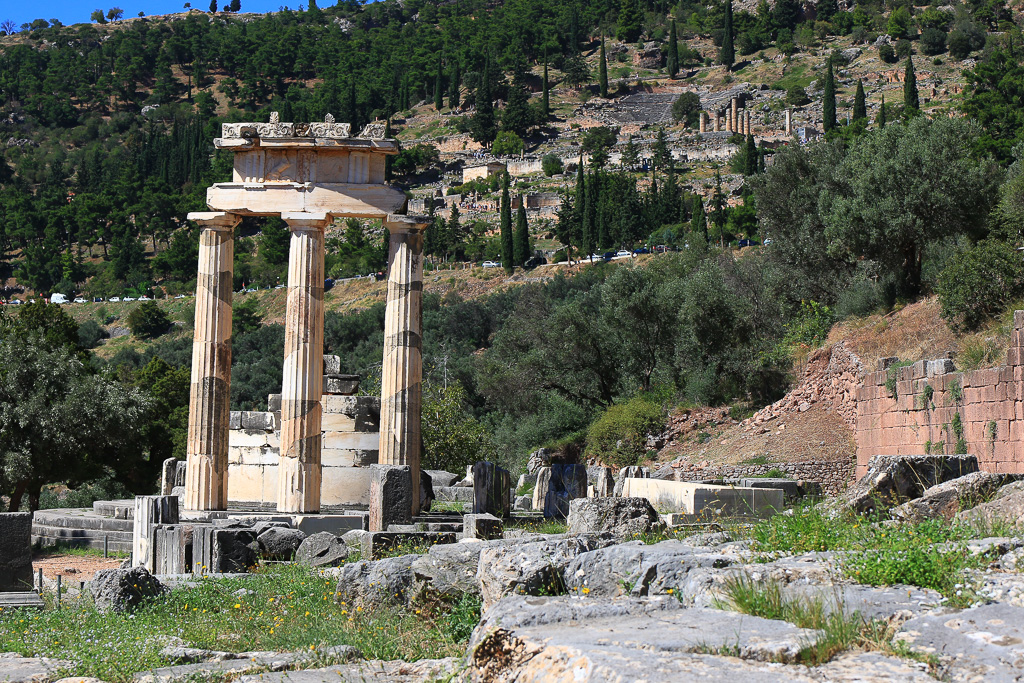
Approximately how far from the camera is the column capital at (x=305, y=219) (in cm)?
2089

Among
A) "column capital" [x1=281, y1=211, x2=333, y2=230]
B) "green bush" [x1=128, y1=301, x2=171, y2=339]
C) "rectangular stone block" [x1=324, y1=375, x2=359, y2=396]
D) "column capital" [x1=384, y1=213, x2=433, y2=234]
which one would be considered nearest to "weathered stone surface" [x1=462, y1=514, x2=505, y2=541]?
"column capital" [x1=384, y1=213, x2=433, y2=234]

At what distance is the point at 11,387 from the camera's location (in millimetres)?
30938

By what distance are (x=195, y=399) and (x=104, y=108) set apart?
188 m

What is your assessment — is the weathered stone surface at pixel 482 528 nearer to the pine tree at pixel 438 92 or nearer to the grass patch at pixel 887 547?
the grass patch at pixel 887 547

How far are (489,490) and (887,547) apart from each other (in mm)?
13796

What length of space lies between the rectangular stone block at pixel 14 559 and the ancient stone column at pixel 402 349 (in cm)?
753

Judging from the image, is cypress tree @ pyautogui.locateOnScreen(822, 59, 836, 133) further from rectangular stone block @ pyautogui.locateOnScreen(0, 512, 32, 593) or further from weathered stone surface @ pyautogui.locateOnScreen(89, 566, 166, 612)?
weathered stone surface @ pyautogui.locateOnScreen(89, 566, 166, 612)

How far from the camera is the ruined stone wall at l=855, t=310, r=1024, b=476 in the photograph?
61.5ft

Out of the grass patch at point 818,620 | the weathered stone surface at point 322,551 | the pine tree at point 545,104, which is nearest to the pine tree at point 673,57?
the pine tree at point 545,104

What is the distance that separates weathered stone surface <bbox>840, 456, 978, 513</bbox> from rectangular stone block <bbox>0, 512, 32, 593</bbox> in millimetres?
10072

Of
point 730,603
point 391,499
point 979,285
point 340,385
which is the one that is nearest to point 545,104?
point 979,285

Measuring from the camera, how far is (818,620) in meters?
5.52

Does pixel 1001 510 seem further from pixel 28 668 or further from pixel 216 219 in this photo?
pixel 216 219

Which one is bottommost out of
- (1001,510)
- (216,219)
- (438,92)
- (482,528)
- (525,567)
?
(482,528)
